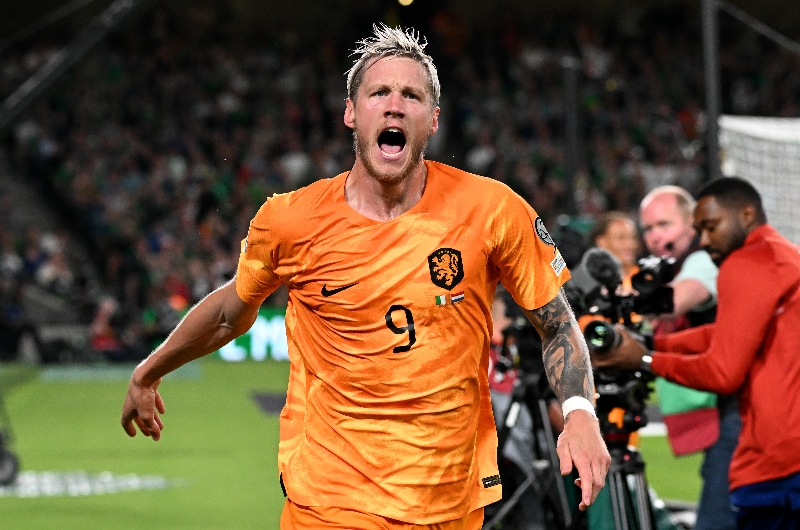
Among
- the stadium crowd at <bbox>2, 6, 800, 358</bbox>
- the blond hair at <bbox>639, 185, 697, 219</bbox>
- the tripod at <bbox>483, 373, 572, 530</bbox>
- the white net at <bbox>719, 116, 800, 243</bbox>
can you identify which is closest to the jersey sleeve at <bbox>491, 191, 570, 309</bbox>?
the tripod at <bbox>483, 373, 572, 530</bbox>

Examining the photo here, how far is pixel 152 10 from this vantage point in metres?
27.1

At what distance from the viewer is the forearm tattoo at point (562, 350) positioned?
339 centimetres

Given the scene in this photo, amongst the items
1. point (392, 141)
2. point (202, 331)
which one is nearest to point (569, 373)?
point (392, 141)

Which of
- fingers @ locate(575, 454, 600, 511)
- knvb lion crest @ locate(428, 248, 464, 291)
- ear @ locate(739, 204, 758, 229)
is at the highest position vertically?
knvb lion crest @ locate(428, 248, 464, 291)

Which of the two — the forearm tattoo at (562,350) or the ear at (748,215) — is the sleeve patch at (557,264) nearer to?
the forearm tattoo at (562,350)

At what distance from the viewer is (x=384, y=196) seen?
3529mm

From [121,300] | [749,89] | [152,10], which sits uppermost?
[152,10]

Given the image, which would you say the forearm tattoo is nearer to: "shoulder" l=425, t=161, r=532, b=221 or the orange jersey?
the orange jersey

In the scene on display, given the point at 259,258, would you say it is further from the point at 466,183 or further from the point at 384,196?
the point at 466,183

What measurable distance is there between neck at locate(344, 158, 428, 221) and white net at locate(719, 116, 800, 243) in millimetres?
6178

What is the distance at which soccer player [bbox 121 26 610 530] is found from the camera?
3.39m

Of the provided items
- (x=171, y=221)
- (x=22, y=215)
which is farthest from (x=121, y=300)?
(x=22, y=215)

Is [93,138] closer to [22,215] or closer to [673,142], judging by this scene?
[22,215]

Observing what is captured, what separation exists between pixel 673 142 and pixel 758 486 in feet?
65.1
